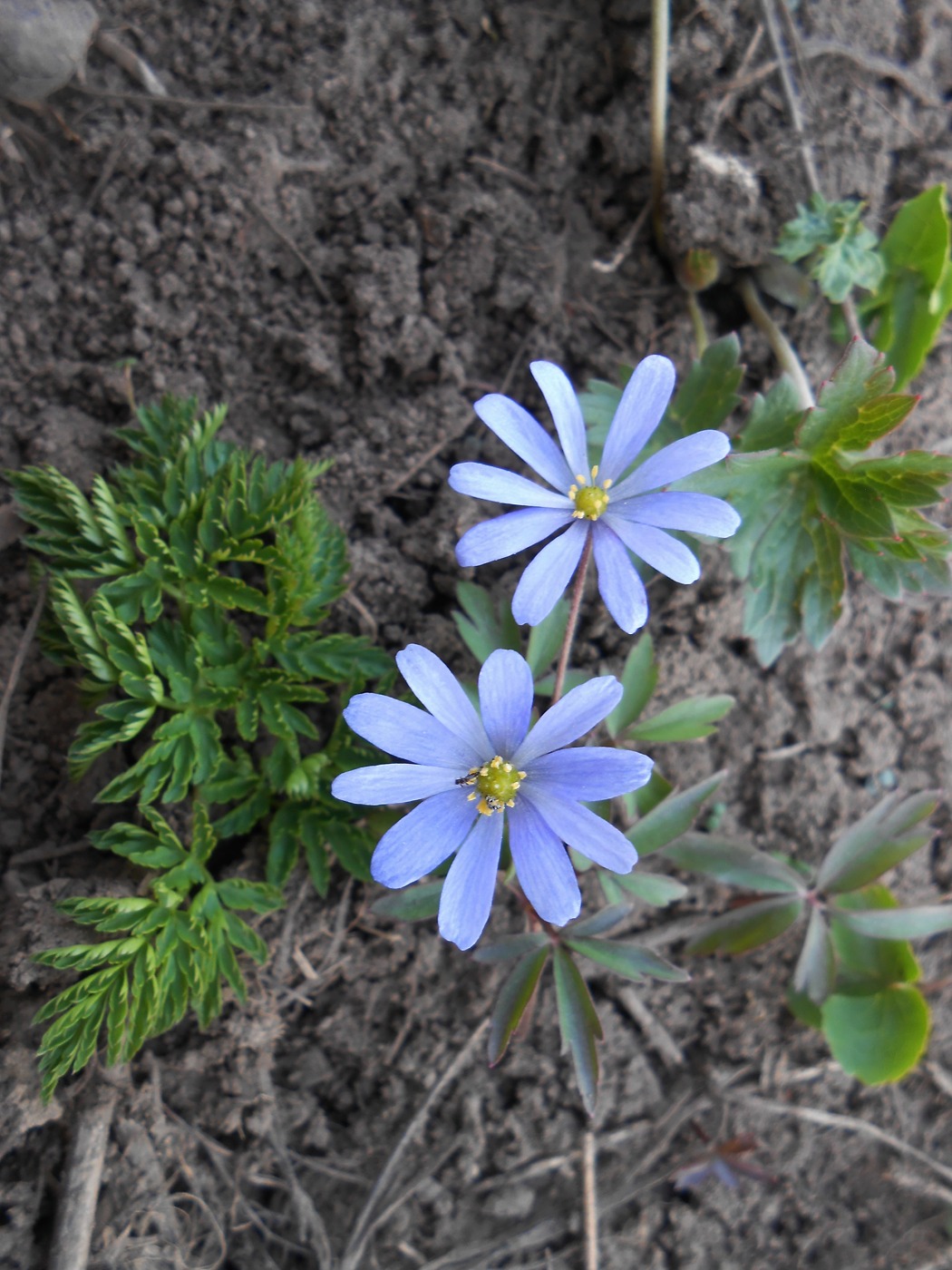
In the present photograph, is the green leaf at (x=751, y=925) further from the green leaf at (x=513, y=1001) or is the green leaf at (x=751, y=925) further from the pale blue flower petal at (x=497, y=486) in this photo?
the pale blue flower petal at (x=497, y=486)

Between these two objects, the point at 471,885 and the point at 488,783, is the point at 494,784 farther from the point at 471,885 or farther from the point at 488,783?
the point at 471,885

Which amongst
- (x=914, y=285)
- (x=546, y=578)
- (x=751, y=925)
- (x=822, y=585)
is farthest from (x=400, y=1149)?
(x=914, y=285)

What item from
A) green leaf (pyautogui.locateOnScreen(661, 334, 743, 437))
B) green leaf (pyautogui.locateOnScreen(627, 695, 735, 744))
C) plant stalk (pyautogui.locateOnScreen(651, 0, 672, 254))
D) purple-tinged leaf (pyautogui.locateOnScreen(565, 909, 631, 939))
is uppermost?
plant stalk (pyautogui.locateOnScreen(651, 0, 672, 254))

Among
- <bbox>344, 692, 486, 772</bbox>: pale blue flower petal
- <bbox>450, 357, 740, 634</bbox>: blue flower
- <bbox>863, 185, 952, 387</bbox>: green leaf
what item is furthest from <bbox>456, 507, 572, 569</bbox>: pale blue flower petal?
<bbox>863, 185, 952, 387</bbox>: green leaf

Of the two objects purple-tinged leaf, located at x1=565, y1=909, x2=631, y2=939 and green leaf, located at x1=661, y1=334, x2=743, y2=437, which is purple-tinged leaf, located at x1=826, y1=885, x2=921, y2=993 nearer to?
purple-tinged leaf, located at x1=565, y1=909, x2=631, y2=939

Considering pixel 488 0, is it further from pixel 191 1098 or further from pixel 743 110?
pixel 191 1098

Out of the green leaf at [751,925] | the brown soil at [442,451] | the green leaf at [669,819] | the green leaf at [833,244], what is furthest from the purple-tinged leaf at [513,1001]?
the green leaf at [833,244]
